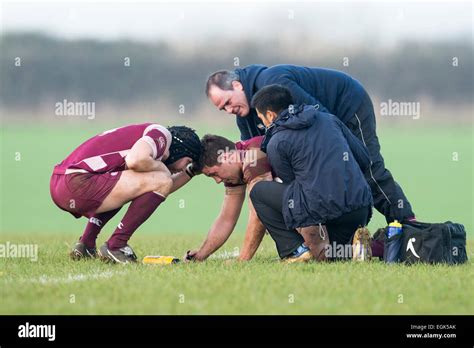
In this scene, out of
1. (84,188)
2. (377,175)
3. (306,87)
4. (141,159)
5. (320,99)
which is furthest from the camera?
(377,175)

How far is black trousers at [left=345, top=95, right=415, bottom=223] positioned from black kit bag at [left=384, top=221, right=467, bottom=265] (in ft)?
4.14

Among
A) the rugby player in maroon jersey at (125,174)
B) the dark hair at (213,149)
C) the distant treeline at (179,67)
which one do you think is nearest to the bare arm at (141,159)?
the rugby player in maroon jersey at (125,174)

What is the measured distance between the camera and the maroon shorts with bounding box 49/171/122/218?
958cm

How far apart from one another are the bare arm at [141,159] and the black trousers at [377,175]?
2163 mm

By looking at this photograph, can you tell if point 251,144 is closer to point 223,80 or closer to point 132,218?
point 223,80

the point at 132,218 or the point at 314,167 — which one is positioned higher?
the point at 314,167

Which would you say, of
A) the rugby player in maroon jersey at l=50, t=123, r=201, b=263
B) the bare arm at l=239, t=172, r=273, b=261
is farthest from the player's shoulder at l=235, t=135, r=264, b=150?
the rugby player in maroon jersey at l=50, t=123, r=201, b=263

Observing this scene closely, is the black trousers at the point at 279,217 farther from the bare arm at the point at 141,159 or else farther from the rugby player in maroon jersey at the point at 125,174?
the bare arm at the point at 141,159

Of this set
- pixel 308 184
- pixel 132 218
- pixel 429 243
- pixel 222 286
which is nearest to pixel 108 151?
pixel 132 218

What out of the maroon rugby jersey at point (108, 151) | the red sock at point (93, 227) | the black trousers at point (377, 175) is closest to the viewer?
the maroon rugby jersey at point (108, 151)

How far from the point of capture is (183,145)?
948 cm

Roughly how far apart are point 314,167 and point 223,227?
1263mm

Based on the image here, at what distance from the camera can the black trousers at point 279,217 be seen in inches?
356
